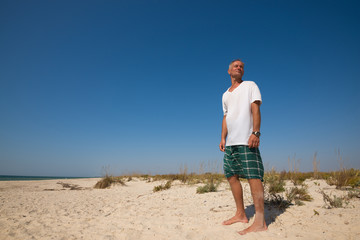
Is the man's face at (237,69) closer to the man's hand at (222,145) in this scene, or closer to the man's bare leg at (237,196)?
the man's hand at (222,145)

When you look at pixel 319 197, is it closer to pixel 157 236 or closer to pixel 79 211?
pixel 157 236

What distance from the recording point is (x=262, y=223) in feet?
7.55

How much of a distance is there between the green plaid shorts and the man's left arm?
0.09m

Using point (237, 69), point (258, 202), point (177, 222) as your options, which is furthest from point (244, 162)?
point (177, 222)

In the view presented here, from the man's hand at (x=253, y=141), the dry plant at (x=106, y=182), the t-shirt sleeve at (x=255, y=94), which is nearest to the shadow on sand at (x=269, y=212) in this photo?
the man's hand at (x=253, y=141)

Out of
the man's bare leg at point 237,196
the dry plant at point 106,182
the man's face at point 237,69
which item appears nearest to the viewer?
the man's bare leg at point 237,196

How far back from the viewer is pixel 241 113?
8.11 feet

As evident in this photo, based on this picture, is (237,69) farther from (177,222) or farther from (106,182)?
(106,182)

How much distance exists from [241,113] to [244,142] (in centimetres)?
37

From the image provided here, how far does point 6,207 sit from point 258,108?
562 cm

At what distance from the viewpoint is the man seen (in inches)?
89.8

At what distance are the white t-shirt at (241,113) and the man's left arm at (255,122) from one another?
0.05 metres

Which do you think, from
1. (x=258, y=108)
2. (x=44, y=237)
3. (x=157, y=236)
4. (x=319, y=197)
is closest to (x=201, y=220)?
(x=157, y=236)

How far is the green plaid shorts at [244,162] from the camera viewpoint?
2275mm
